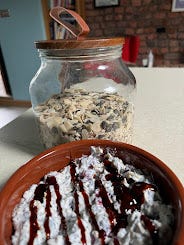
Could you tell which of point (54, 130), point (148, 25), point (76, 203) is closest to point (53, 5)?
point (148, 25)

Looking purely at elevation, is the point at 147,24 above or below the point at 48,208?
below

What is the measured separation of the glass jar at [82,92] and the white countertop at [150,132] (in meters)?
0.06

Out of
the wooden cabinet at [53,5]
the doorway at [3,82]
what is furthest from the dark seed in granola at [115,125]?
the doorway at [3,82]

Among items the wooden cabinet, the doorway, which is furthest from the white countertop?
the doorway

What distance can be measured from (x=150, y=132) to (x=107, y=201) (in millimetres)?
293

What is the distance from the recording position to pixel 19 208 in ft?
1.00

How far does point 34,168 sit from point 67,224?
10cm

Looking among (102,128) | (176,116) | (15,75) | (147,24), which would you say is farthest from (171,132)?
(15,75)

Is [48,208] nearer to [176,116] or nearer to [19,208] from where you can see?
[19,208]

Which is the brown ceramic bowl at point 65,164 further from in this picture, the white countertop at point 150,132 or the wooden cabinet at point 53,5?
the wooden cabinet at point 53,5

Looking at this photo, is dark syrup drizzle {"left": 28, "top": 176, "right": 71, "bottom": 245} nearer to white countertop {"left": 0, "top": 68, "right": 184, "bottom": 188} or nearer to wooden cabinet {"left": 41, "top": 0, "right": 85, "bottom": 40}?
white countertop {"left": 0, "top": 68, "right": 184, "bottom": 188}

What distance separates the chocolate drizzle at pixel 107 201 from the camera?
0.27m

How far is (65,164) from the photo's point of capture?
0.38 metres

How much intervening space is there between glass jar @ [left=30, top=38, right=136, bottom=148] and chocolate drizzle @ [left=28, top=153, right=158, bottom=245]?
94mm
